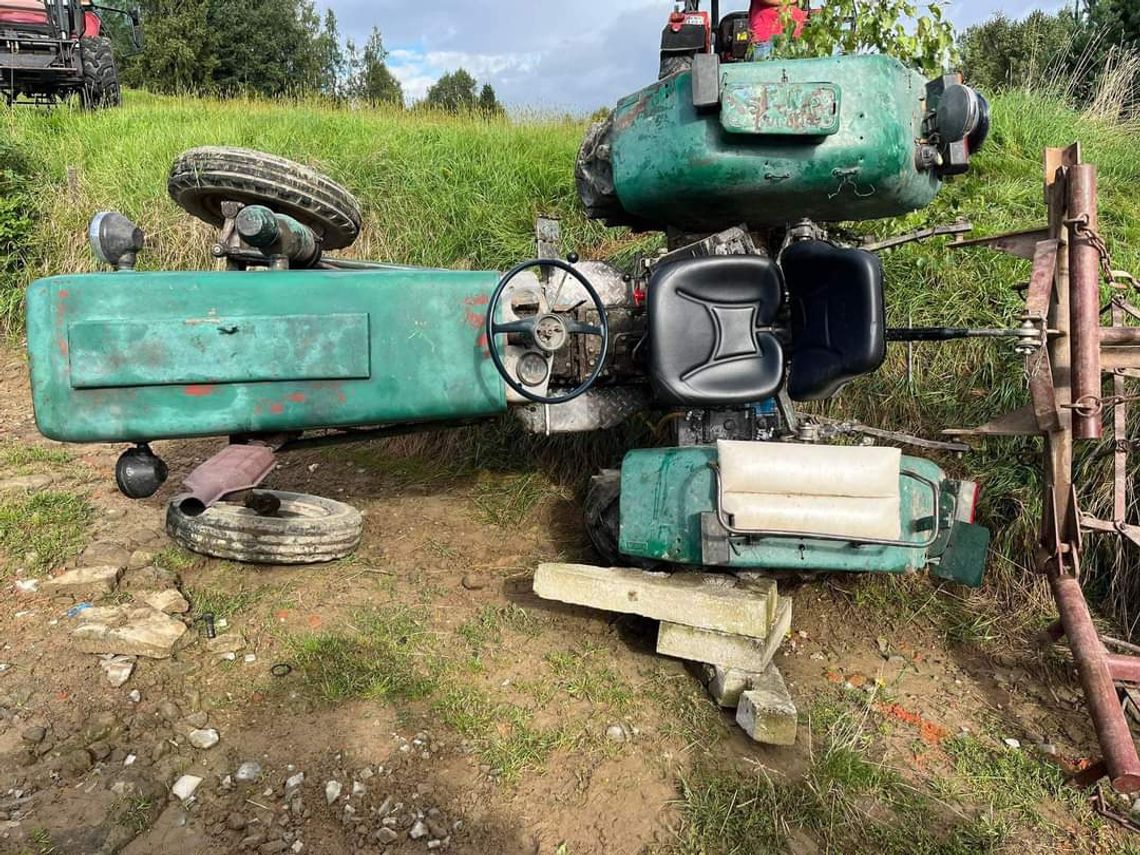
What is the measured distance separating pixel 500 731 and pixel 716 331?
4.95ft

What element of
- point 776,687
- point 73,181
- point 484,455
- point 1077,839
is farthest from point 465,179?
point 1077,839

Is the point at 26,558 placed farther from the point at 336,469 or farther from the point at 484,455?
the point at 484,455

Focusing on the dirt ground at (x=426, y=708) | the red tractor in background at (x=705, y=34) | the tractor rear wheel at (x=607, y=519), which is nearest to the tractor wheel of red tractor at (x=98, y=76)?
the red tractor in background at (x=705, y=34)

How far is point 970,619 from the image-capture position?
2.95 m

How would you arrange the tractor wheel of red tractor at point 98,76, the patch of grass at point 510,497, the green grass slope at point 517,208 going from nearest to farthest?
1. the green grass slope at point 517,208
2. the patch of grass at point 510,497
3. the tractor wheel of red tractor at point 98,76

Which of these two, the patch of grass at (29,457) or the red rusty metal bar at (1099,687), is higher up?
the patch of grass at (29,457)

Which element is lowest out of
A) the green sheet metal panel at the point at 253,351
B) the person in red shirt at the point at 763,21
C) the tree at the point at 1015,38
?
the green sheet metal panel at the point at 253,351

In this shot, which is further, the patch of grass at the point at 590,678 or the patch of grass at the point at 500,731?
the patch of grass at the point at 590,678

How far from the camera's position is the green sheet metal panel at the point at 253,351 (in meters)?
2.21

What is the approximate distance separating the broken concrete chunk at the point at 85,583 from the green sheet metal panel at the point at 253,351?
0.77 m

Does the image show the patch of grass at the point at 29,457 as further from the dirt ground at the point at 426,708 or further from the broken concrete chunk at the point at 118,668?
the broken concrete chunk at the point at 118,668

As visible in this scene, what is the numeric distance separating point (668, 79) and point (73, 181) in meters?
5.38

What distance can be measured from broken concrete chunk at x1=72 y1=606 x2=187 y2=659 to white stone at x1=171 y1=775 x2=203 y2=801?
576 millimetres

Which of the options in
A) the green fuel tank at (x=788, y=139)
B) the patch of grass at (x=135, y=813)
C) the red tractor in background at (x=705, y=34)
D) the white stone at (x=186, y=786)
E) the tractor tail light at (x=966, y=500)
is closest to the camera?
the patch of grass at (x=135, y=813)
